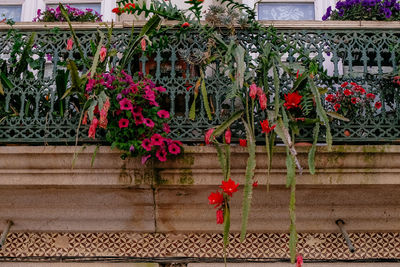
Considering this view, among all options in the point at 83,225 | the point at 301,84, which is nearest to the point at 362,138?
the point at 301,84

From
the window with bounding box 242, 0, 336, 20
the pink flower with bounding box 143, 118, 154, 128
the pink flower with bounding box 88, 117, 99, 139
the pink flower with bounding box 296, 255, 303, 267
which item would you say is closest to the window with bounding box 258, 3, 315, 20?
the window with bounding box 242, 0, 336, 20

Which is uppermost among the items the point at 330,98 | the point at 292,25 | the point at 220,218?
the point at 292,25

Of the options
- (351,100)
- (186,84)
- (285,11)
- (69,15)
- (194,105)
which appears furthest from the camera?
(285,11)

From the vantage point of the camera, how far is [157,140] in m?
4.37

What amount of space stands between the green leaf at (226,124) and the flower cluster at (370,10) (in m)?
1.52

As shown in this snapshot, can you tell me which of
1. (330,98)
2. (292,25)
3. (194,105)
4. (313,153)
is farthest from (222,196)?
(292,25)

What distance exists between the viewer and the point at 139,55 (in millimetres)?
5223

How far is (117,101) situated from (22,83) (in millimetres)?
872

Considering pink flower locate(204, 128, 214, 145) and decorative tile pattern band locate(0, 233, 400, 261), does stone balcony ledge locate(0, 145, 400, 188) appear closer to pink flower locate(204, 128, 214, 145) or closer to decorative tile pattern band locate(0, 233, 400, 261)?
pink flower locate(204, 128, 214, 145)

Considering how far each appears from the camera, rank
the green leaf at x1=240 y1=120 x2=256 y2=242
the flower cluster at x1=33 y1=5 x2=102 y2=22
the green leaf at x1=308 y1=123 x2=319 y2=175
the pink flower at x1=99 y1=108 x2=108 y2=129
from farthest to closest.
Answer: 1. the flower cluster at x1=33 y1=5 x2=102 y2=22
2. the pink flower at x1=99 y1=108 x2=108 y2=129
3. the green leaf at x1=308 y1=123 x2=319 y2=175
4. the green leaf at x1=240 y1=120 x2=256 y2=242

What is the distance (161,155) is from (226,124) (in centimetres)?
49

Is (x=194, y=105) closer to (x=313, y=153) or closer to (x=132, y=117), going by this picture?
(x=132, y=117)

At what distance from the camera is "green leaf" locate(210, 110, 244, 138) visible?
439 centimetres

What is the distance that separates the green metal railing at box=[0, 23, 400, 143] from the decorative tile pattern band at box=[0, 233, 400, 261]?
0.74 m
